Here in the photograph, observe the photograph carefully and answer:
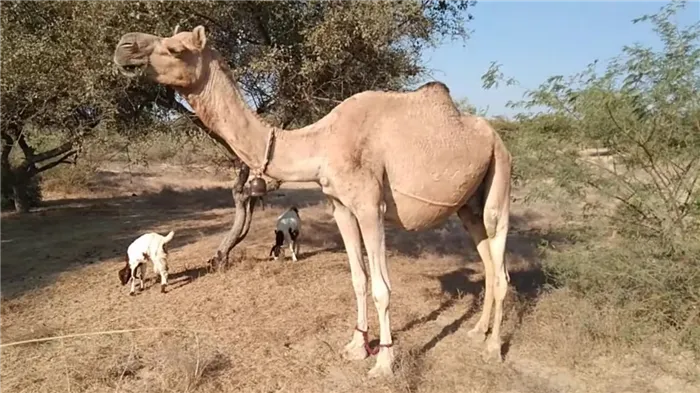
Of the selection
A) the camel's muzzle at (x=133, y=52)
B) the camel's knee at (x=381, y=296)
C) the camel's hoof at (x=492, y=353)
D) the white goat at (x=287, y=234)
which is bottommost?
the camel's hoof at (x=492, y=353)

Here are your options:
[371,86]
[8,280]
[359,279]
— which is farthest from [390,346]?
[8,280]

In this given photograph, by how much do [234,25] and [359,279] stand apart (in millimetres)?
4903

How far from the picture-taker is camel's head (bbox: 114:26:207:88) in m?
4.73

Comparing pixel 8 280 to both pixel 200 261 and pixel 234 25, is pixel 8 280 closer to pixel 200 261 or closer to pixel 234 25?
pixel 200 261


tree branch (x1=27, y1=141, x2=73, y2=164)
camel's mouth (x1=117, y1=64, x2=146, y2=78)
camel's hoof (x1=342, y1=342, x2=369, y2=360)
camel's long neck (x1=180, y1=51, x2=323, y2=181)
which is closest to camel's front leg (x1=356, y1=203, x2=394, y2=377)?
camel's hoof (x1=342, y1=342, x2=369, y2=360)

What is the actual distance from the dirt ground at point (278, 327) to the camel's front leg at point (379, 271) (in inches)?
6.7

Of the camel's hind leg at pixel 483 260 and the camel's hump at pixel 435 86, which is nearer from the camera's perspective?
the camel's hump at pixel 435 86

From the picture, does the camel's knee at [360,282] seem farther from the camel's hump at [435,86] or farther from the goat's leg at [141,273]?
the goat's leg at [141,273]

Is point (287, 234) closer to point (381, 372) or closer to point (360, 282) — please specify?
point (360, 282)

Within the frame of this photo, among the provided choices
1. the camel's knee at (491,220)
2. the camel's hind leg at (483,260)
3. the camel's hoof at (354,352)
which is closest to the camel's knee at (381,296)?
the camel's hoof at (354,352)

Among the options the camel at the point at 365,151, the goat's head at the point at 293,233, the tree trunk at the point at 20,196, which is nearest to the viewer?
the camel at the point at 365,151

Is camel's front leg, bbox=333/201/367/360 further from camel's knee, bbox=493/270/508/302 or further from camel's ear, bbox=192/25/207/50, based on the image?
camel's ear, bbox=192/25/207/50

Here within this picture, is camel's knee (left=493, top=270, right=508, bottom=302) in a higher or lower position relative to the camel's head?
lower

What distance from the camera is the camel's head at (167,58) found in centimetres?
473
